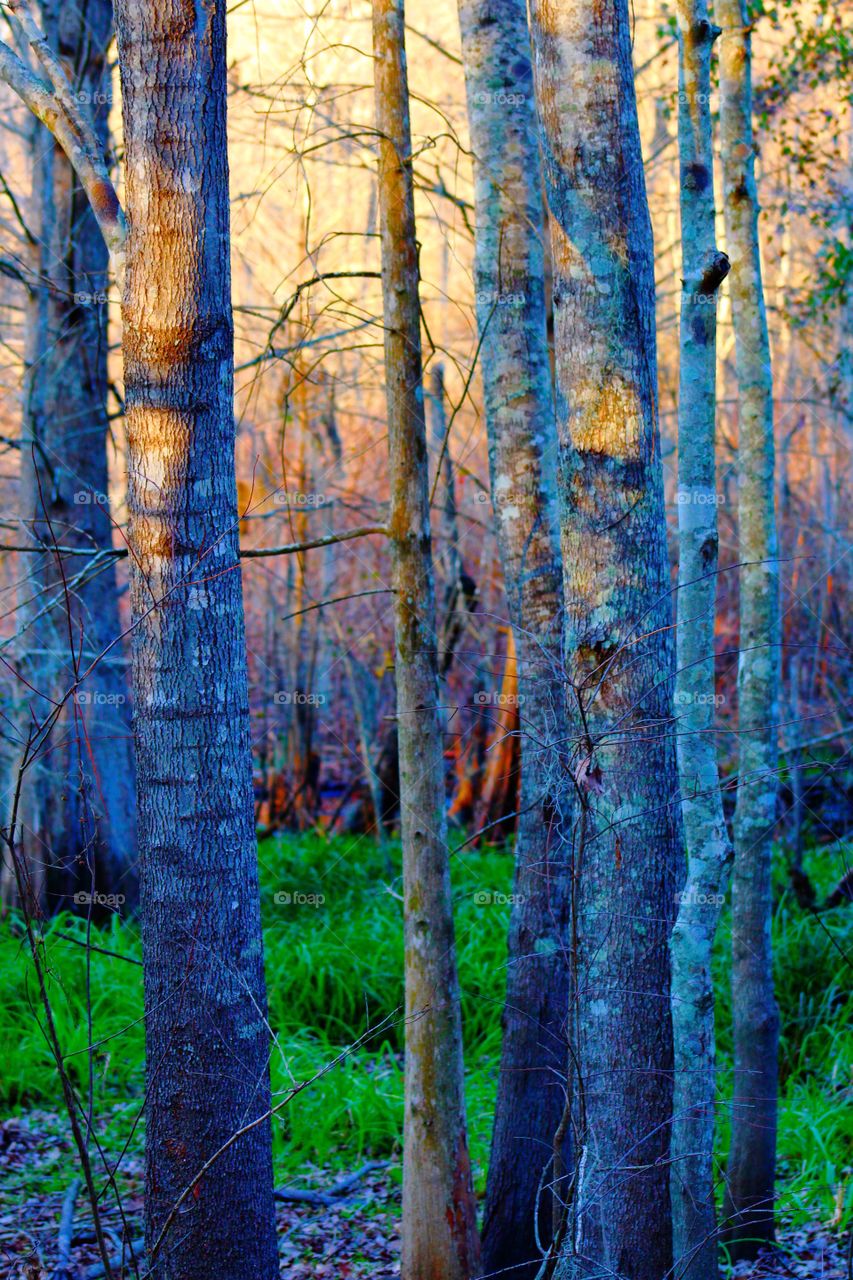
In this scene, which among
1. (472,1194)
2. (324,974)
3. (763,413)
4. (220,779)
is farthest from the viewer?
(324,974)

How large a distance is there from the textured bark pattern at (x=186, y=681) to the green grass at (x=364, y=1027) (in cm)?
181

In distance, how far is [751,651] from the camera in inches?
182

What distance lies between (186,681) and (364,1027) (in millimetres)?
4143

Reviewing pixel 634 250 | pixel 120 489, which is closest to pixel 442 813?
pixel 634 250

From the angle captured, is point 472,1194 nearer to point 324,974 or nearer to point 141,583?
point 141,583

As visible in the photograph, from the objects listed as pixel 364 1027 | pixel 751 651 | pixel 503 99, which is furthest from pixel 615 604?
pixel 364 1027

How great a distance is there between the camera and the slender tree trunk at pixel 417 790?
381 centimetres

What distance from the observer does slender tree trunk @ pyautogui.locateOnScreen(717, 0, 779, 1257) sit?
14.5 ft


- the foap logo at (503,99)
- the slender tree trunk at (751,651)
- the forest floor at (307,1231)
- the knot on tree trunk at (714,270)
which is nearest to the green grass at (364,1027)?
the forest floor at (307,1231)

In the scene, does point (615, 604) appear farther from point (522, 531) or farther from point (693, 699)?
point (522, 531)

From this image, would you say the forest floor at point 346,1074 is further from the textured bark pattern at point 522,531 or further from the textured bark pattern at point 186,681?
the textured bark pattern at point 186,681

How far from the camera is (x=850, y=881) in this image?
6.95 metres

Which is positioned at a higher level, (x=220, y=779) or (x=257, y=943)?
(x=220, y=779)

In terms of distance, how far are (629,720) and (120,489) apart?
12243 millimetres
